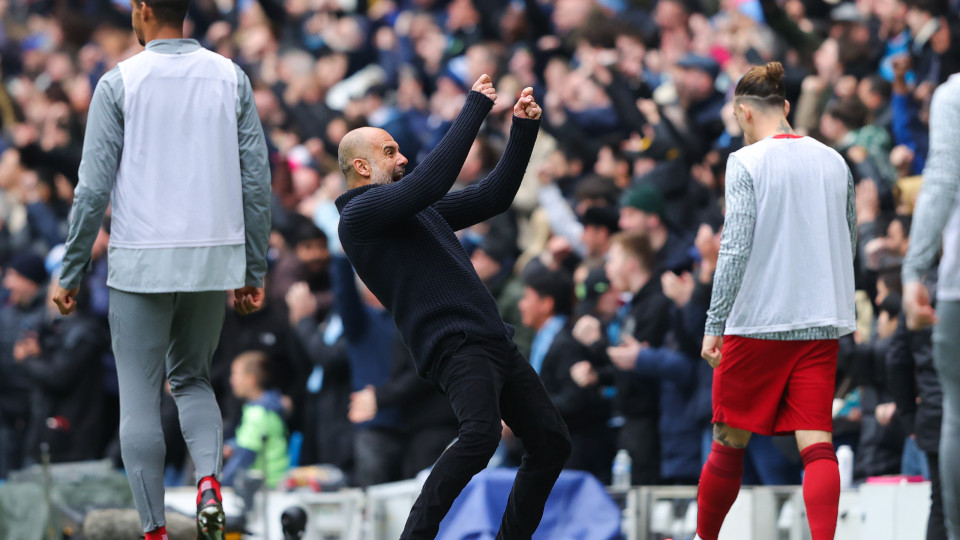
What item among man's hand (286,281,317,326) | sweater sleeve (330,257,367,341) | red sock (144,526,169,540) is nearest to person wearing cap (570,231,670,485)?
sweater sleeve (330,257,367,341)

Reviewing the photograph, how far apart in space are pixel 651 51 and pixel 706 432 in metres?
5.25

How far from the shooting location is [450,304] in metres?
5.64

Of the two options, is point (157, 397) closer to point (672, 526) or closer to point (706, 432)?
point (672, 526)

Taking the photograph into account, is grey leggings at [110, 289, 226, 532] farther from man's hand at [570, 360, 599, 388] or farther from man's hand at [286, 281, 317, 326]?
man's hand at [286, 281, 317, 326]

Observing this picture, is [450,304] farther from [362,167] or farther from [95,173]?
[95,173]

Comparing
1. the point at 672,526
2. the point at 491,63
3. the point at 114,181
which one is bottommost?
the point at 672,526

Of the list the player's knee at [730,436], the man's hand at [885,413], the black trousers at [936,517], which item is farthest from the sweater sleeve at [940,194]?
the man's hand at [885,413]

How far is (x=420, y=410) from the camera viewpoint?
985 centimetres

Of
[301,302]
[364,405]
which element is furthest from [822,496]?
[301,302]

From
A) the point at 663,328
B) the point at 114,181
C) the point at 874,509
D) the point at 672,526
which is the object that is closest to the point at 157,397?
the point at 114,181

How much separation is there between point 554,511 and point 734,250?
258cm

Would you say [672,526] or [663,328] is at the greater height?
[663,328]

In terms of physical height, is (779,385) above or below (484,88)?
below

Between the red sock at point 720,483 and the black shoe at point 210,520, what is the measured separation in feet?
6.59
